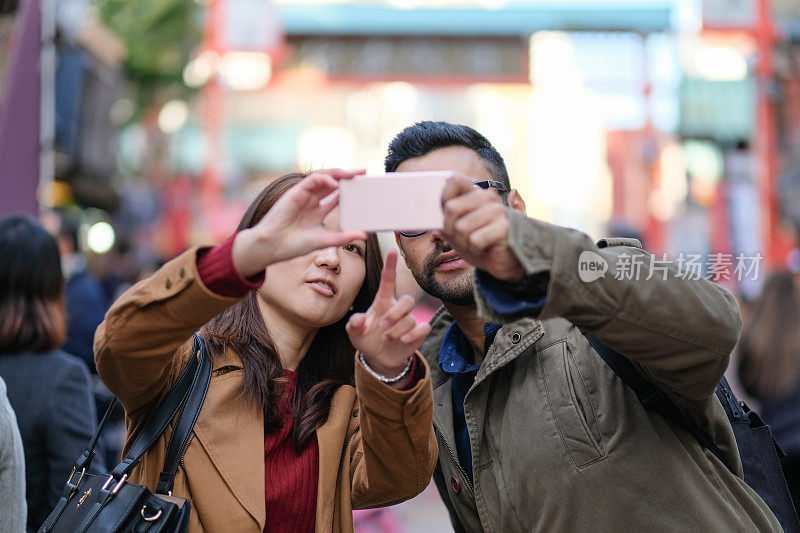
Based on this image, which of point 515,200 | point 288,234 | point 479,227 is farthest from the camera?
point 515,200

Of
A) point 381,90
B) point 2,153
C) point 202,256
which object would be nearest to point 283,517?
point 202,256

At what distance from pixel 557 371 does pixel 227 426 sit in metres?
0.92

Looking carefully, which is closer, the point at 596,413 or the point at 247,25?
the point at 596,413

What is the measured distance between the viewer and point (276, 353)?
257 cm

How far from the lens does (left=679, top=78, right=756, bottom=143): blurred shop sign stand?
18.9 m

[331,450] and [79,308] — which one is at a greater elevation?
[331,450]

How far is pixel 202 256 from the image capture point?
6.54 ft

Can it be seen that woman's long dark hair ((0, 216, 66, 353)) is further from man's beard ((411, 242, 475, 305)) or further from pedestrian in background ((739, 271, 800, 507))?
pedestrian in background ((739, 271, 800, 507))

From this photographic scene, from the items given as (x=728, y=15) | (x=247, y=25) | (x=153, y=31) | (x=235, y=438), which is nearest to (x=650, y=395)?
(x=235, y=438)

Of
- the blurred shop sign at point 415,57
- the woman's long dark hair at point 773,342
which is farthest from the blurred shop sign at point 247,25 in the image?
the blurred shop sign at point 415,57

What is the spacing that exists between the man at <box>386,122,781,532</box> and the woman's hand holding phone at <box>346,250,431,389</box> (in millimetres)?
197

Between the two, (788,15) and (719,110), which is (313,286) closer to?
(788,15)

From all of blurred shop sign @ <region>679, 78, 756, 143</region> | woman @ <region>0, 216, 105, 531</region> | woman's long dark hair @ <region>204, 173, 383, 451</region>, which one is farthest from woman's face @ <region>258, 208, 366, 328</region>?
blurred shop sign @ <region>679, 78, 756, 143</region>

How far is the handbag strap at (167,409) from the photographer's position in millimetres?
2169
